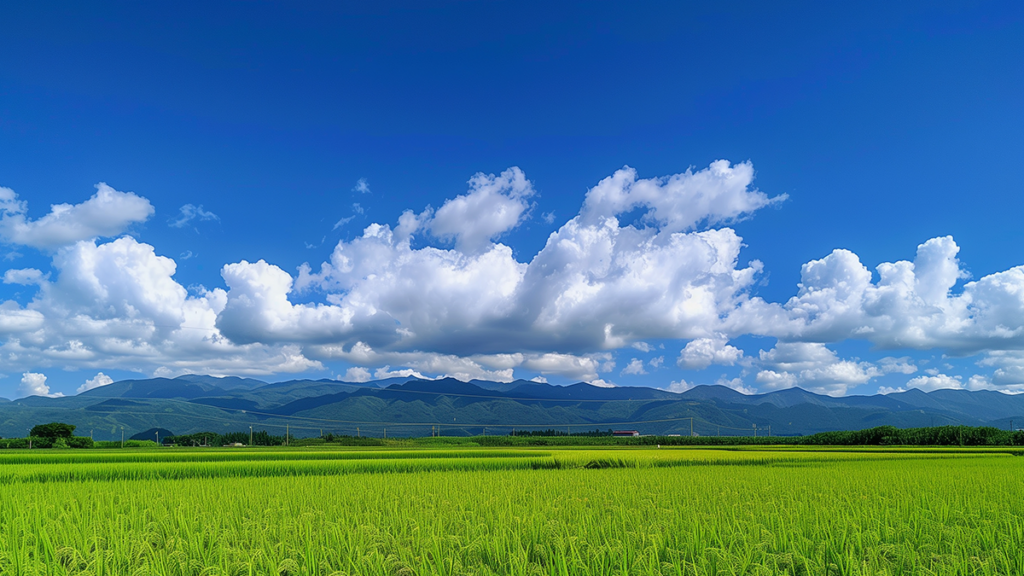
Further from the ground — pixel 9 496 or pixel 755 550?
pixel 755 550

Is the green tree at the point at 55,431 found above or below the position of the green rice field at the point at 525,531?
below

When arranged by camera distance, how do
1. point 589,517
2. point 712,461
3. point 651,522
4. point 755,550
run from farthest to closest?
point 712,461 < point 589,517 < point 651,522 < point 755,550

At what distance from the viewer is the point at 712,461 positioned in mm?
24844

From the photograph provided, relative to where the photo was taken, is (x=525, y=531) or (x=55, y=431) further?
(x=55, y=431)

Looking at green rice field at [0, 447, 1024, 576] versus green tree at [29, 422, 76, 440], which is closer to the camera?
green rice field at [0, 447, 1024, 576]

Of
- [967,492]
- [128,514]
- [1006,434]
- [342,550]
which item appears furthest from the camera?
[1006,434]

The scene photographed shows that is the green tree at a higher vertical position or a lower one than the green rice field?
lower

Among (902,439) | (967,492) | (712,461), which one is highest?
(967,492)

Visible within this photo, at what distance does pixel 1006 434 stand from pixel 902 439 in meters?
10.4

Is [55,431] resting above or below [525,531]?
below

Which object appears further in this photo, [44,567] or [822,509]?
[822,509]

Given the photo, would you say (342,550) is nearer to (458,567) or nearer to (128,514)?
(458,567)

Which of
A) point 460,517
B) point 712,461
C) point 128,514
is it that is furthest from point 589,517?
point 712,461

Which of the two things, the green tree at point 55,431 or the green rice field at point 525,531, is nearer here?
the green rice field at point 525,531
